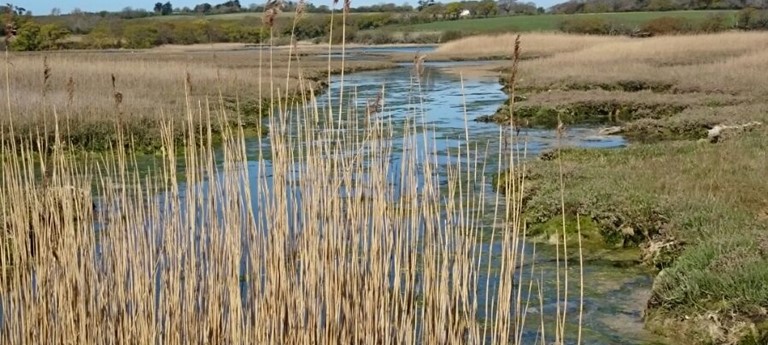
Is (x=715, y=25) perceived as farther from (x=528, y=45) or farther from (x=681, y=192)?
(x=681, y=192)

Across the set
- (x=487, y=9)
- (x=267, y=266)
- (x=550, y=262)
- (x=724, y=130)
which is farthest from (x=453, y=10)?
(x=267, y=266)

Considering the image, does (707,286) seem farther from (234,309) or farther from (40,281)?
(40,281)

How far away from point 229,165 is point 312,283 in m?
0.67

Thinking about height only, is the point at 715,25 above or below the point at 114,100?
above

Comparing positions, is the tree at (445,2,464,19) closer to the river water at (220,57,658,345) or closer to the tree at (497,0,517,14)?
the tree at (497,0,517,14)

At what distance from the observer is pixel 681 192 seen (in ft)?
27.6

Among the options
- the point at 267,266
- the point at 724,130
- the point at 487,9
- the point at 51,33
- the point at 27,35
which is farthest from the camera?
the point at 487,9

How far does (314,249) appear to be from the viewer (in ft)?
12.2

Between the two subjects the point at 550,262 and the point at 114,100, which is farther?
the point at 114,100

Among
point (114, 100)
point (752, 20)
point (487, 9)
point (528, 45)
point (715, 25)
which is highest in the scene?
point (487, 9)

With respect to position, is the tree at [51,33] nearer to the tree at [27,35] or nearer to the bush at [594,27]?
the tree at [27,35]

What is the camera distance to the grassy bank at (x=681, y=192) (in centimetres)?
565

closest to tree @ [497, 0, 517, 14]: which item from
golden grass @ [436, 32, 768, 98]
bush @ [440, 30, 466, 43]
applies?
bush @ [440, 30, 466, 43]

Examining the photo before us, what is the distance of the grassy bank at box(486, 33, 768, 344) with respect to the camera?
565 cm
